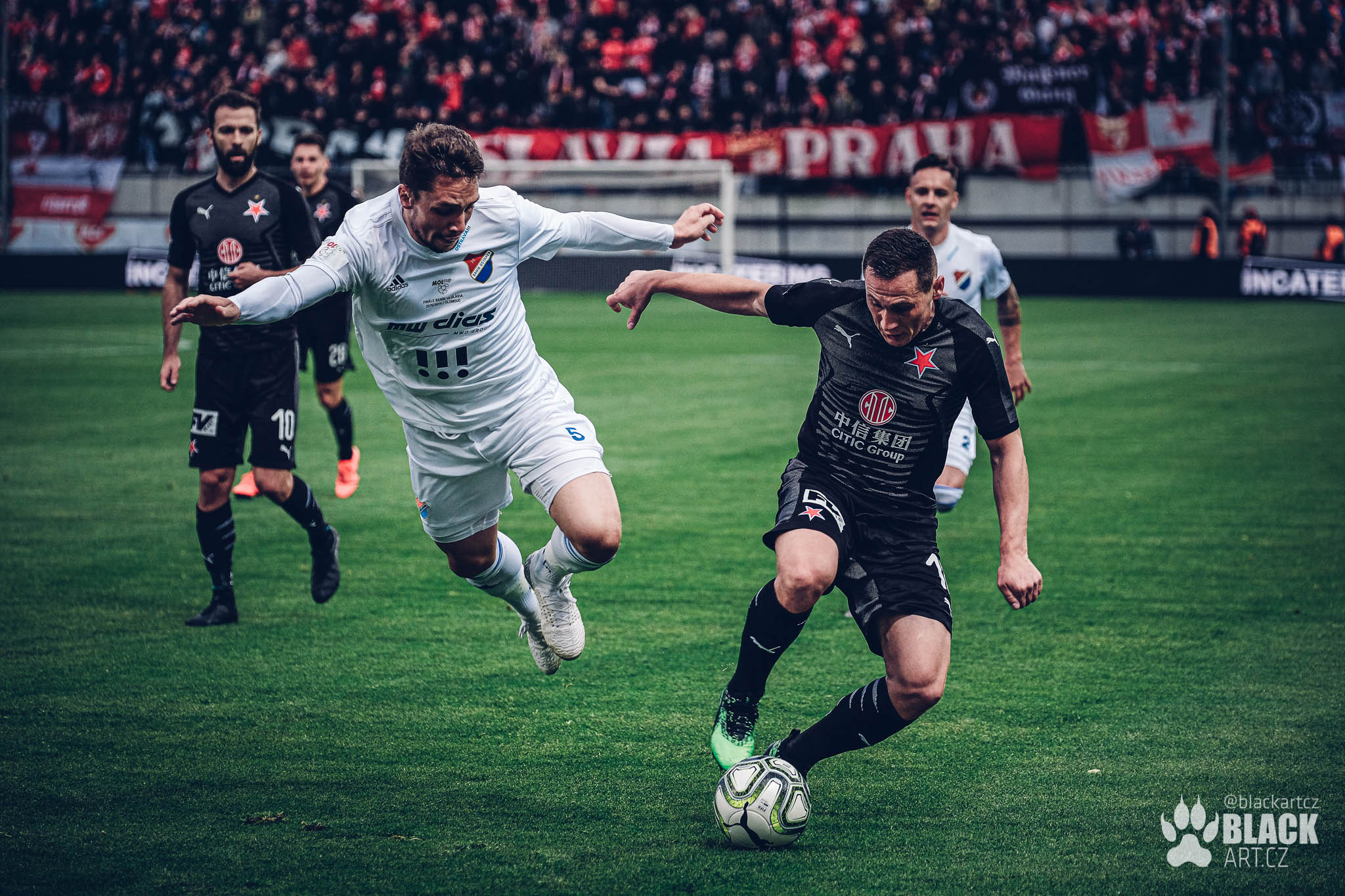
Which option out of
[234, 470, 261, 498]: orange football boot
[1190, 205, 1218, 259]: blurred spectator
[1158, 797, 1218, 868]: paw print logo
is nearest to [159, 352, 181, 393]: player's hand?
[234, 470, 261, 498]: orange football boot

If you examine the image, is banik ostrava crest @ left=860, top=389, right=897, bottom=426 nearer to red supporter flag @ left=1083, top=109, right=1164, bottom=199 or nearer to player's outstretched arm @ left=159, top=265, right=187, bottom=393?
player's outstretched arm @ left=159, top=265, right=187, bottom=393

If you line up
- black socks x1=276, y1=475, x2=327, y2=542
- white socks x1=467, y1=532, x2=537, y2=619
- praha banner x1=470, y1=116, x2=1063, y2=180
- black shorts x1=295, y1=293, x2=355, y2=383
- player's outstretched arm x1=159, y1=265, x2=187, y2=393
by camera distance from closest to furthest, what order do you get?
white socks x1=467, y1=532, x2=537, y2=619
player's outstretched arm x1=159, y1=265, x2=187, y2=393
black socks x1=276, y1=475, x2=327, y2=542
black shorts x1=295, y1=293, x2=355, y2=383
praha banner x1=470, y1=116, x2=1063, y2=180

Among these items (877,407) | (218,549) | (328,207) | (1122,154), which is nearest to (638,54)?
(1122,154)

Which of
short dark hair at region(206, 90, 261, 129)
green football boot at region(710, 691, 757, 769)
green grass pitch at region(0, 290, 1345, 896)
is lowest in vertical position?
green grass pitch at region(0, 290, 1345, 896)

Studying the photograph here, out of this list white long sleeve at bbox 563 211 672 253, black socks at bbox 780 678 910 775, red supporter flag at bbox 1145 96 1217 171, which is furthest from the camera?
red supporter flag at bbox 1145 96 1217 171

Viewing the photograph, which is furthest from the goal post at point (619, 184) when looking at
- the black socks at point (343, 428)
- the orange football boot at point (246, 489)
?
the orange football boot at point (246, 489)

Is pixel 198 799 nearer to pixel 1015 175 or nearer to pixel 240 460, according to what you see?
pixel 240 460

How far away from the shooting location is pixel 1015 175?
2897cm

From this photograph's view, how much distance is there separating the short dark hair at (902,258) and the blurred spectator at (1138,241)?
25.0m

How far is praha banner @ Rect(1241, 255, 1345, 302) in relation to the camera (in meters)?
25.5

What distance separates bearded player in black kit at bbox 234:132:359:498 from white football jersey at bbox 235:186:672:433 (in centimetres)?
454

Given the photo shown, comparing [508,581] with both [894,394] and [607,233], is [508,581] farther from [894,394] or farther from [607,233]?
[894,394]

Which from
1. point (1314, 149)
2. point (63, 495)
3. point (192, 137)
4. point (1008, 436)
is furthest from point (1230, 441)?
point (192, 137)

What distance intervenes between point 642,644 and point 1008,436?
7.61 ft
